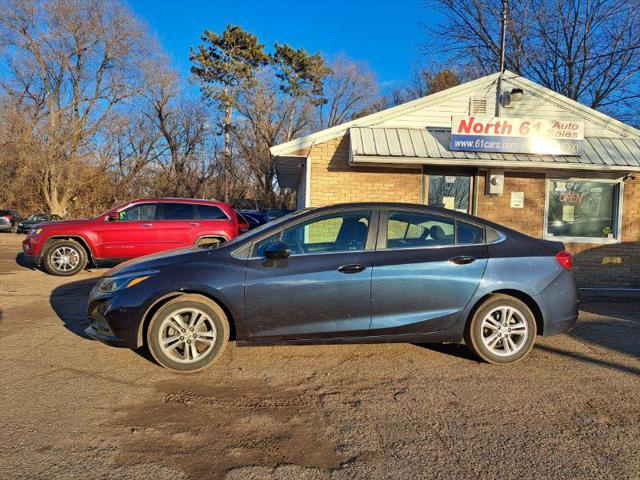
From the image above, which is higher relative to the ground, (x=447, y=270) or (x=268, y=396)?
(x=447, y=270)

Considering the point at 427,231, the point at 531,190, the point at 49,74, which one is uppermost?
the point at 49,74

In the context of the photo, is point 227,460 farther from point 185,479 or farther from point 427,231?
point 427,231

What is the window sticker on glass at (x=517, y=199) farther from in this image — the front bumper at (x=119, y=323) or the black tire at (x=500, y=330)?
the front bumper at (x=119, y=323)

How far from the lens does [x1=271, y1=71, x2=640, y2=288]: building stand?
970cm

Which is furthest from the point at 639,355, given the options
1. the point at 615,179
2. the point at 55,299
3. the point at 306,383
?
the point at 55,299

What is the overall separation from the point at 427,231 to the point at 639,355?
2.69 meters

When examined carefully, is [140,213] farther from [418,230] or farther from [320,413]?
[320,413]

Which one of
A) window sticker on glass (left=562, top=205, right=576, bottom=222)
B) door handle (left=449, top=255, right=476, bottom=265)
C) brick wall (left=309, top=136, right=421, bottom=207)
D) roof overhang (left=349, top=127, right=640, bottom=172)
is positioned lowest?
door handle (left=449, top=255, right=476, bottom=265)

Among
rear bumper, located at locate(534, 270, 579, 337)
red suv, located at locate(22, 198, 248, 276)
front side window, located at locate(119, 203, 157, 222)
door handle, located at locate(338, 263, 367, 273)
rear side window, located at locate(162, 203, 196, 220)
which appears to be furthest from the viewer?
rear side window, located at locate(162, 203, 196, 220)

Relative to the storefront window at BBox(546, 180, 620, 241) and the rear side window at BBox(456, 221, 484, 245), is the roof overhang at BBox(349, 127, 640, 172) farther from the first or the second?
the rear side window at BBox(456, 221, 484, 245)

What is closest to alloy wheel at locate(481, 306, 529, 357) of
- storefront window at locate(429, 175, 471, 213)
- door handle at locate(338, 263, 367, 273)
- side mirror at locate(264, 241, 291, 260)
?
door handle at locate(338, 263, 367, 273)

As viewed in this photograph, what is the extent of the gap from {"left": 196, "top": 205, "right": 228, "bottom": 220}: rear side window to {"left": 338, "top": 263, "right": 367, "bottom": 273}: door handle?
19.7 ft

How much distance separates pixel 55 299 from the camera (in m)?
7.12

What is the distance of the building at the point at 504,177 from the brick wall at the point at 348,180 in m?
0.02
